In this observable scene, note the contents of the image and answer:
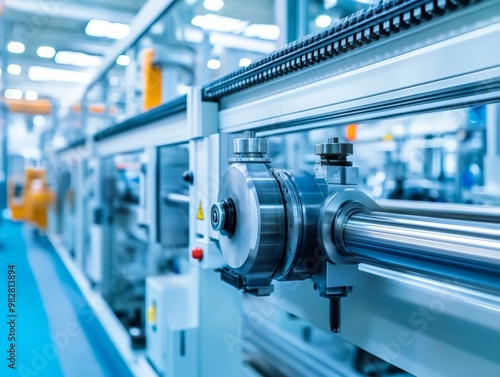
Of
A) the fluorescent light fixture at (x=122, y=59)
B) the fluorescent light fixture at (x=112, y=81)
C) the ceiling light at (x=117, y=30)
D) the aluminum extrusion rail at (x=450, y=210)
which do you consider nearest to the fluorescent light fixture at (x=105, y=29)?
the ceiling light at (x=117, y=30)

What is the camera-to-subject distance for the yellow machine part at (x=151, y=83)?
6.94ft

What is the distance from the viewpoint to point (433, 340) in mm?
680

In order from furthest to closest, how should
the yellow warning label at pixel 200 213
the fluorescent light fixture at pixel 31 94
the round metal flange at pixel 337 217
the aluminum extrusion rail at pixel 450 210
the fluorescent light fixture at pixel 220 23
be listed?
the fluorescent light fixture at pixel 31 94 < the fluorescent light fixture at pixel 220 23 < the yellow warning label at pixel 200 213 < the aluminum extrusion rail at pixel 450 210 < the round metal flange at pixel 337 217

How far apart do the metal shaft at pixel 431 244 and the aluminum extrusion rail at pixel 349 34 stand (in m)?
0.26

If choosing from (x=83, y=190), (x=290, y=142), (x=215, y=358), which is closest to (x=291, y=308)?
(x=215, y=358)

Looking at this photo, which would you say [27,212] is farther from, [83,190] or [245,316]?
[245,316]

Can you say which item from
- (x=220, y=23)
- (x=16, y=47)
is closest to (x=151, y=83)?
(x=220, y=23)

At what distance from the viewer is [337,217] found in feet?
2.20

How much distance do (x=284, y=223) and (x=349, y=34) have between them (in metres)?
0.32

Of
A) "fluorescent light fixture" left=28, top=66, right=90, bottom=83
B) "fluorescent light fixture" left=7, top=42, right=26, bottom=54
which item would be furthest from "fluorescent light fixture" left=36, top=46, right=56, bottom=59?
"fluorescent light fixture" left=28, top=66, right=90, bottom=83

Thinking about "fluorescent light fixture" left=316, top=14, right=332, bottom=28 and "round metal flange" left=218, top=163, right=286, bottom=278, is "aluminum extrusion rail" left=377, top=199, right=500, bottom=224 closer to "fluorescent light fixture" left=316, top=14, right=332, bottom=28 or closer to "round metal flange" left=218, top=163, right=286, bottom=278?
"round metal flange" left=218, top=163, right=286, bottom=278

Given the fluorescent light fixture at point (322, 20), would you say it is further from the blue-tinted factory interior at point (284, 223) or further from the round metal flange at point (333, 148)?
the round metal flange at point (333, 148)

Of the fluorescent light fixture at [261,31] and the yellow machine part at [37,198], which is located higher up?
the fluorescent light fixture at [261,31]

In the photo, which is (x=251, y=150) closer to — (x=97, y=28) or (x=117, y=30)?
(x=117, y=30)
